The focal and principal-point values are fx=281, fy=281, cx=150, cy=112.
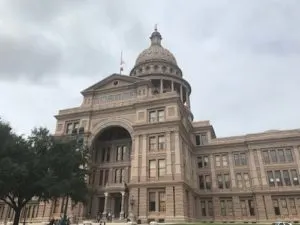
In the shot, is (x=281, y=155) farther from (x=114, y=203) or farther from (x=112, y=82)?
(x=112, y=82)

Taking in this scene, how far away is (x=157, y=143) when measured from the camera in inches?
1758

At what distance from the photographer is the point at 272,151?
169 ft

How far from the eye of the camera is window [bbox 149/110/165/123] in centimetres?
4650

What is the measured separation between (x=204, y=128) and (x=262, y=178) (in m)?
14.6

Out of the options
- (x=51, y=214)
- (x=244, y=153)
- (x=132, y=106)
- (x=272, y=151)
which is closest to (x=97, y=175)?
(x=51, y=214)

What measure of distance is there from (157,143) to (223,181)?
16.9 metres

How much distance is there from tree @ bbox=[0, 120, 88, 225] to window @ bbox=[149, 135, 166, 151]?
464 inches

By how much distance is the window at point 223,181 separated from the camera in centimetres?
5222

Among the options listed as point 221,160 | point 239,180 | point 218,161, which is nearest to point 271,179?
point 239,180

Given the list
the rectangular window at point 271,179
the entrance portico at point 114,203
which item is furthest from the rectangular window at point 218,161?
the entrance portico at point 114,203

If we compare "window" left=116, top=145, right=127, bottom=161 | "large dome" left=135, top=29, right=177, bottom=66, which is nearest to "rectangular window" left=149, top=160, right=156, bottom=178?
"window" left=116, top=145, right=127, bottom=161

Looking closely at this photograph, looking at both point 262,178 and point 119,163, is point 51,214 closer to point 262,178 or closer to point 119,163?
point 119,163

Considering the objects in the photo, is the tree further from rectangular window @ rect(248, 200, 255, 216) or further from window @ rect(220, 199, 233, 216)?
rectangular window @ rect(248, 200, 255, 216)

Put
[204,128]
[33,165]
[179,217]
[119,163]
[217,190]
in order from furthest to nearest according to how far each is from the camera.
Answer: [204,128], [217,190], [119,163], [179,217], [33,165]
